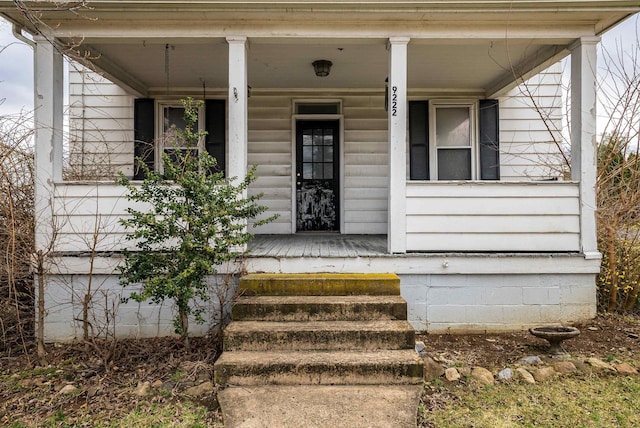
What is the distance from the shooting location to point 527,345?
3.65m

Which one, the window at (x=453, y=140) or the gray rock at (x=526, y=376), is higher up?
the window at (x=453, y=140)

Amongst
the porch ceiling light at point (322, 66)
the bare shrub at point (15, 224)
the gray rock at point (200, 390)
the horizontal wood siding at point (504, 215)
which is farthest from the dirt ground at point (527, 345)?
the bare shrub at point (15, 224)

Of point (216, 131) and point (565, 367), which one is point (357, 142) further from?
point (565, 367)

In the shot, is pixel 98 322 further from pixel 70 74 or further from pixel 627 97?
pixel 627 97

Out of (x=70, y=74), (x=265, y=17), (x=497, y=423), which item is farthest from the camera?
(x=70, y=74)

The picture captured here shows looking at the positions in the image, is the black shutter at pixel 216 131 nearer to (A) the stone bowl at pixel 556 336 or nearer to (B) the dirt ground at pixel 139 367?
(B) the dirt ground at pixel 139 367

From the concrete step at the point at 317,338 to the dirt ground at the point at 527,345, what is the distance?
601 mm

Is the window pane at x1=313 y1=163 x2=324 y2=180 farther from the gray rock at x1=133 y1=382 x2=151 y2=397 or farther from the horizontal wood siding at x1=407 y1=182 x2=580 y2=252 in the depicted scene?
the gray rock at x1=133 y1=382 x2=151 y2=397

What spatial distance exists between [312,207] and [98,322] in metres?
3.28

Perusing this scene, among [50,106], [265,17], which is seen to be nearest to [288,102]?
[265,17]

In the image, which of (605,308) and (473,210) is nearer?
(473,210)

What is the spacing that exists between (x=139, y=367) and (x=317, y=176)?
3738 millimetres

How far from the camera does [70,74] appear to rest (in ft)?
18.8

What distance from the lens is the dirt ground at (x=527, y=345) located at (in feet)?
11.2
